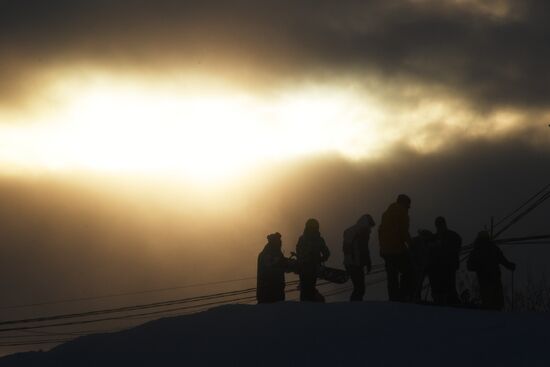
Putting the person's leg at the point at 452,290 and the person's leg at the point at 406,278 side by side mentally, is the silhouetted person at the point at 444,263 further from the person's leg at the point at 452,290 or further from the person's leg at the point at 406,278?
the person's leg at the point at 406,278

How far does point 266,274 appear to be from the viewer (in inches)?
695

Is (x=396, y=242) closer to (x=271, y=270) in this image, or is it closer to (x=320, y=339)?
(x=271, y=270)

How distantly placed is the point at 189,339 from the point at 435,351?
4221 millimetres

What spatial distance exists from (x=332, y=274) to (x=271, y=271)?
1.56m

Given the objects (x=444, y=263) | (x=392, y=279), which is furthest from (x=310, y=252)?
(x=444, y=263)

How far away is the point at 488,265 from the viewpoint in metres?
17.4

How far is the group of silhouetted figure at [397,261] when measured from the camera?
54.9 feet

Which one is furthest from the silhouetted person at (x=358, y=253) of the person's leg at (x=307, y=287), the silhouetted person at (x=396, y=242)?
the person's leg at (x=307, y=287)

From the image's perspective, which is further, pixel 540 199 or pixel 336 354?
pixel 540 199

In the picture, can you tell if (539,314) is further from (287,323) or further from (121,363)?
(121,363)

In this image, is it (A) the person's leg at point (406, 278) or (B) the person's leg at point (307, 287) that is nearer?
(A) the person's leg at point (406, 278)

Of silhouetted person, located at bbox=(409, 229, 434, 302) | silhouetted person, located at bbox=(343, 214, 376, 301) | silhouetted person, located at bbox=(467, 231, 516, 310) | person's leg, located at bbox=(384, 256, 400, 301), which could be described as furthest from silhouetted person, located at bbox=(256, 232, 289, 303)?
silhouetted person, located at bbox=(467, 231, 516, 310)

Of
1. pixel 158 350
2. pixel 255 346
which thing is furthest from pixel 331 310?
pixel 158 350

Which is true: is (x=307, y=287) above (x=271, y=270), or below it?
below
